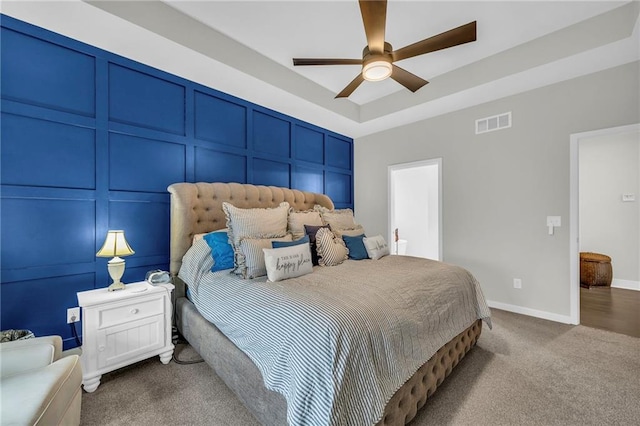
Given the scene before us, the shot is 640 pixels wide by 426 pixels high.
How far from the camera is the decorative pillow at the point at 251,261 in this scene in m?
2.11

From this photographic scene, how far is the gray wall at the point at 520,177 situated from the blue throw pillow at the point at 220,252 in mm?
3172

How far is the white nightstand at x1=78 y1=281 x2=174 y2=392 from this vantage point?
1870mm

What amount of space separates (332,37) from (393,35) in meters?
0.63

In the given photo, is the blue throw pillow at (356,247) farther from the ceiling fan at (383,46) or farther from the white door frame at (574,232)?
the white door frame at (574,232)

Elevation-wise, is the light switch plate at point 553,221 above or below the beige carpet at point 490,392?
above

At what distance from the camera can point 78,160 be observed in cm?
227

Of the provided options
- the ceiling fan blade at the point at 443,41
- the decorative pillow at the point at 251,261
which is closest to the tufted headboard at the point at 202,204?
the decorative pillow at the point at 251,261

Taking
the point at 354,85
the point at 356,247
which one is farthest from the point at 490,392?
the point at 354,85

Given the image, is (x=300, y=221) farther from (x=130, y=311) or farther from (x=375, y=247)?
(x=130, y=311)

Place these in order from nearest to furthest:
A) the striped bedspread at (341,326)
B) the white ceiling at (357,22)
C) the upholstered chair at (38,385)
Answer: the upholstered chair at (38,385), the striped bedspread at (341,326), the white ceiling at (357,22)

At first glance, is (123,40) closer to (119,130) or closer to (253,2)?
(119,130)

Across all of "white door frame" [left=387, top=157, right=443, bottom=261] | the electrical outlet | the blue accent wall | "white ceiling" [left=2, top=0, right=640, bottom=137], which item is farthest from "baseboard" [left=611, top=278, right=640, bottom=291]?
the electrical outlet

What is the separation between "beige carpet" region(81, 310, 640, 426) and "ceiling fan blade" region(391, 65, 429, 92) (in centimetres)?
250

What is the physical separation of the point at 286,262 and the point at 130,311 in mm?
1262
